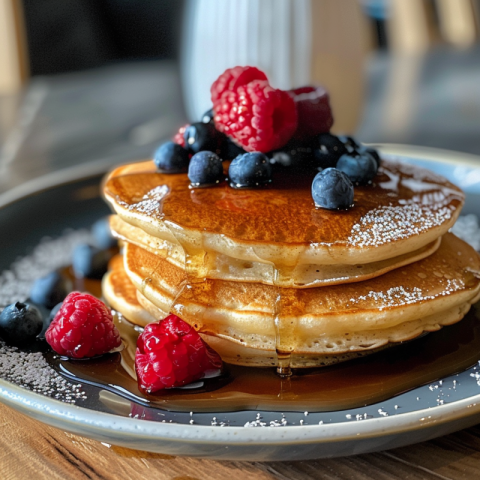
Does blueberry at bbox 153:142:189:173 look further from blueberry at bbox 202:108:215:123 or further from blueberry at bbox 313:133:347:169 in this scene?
blueberry at bbox 313:133:347:169

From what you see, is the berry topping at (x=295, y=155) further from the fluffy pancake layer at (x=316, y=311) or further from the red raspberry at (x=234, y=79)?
the fluffy pancake layer at (x=316, y=311)

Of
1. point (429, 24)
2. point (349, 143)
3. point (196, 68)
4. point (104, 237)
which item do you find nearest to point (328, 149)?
point (349, 143)

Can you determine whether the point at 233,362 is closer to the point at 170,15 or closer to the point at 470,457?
the point at 470,457

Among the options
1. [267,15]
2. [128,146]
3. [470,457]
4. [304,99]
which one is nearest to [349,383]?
[470,457]

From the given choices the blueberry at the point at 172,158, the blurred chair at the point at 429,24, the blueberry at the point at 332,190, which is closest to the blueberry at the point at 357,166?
the blueberry at the point at 332,190

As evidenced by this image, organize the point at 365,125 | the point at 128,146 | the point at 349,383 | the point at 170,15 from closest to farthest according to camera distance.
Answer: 1. the point at 349,383
2. the point at 128,146
3. the point at 365,125
4. the point at 170,15
